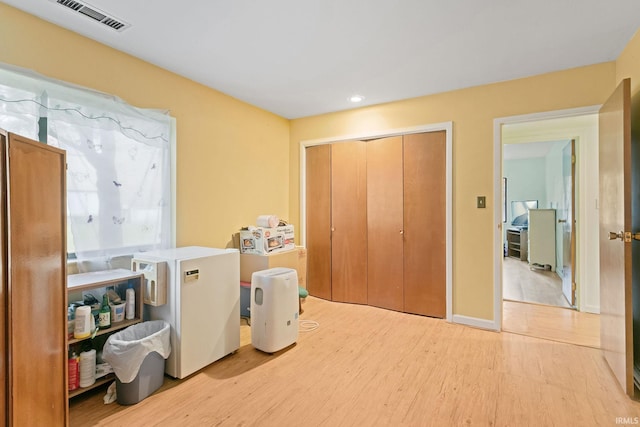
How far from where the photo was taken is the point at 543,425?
1.70 meters

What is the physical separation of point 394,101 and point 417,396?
2.97m

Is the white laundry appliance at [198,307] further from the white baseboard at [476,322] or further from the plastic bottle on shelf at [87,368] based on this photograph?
the white baseboard at [476,322]

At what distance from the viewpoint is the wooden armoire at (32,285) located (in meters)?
1.19

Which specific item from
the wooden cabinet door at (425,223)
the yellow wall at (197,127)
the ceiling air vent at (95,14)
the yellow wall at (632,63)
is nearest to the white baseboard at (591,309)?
the wooden cabinet door at (425,223)

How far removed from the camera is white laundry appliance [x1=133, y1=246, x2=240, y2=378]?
6.99ft

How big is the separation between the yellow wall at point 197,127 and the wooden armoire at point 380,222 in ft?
2.05

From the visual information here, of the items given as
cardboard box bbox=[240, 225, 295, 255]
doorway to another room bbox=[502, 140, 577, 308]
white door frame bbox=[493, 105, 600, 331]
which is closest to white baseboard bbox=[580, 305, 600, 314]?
doorway to another room bbox=[502, 140, 577, 308]

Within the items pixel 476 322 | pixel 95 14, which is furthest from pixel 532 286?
pixel 95 14

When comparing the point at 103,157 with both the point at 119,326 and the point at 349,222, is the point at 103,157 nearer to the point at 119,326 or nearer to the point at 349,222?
the point at 119,326

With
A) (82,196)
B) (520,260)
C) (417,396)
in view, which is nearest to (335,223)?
(417,396)

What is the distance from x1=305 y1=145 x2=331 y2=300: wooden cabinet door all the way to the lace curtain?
1.89m

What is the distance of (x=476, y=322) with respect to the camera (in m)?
3.11

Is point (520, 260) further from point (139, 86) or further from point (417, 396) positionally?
point (139, 86)

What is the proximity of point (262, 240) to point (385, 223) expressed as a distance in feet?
4.76
